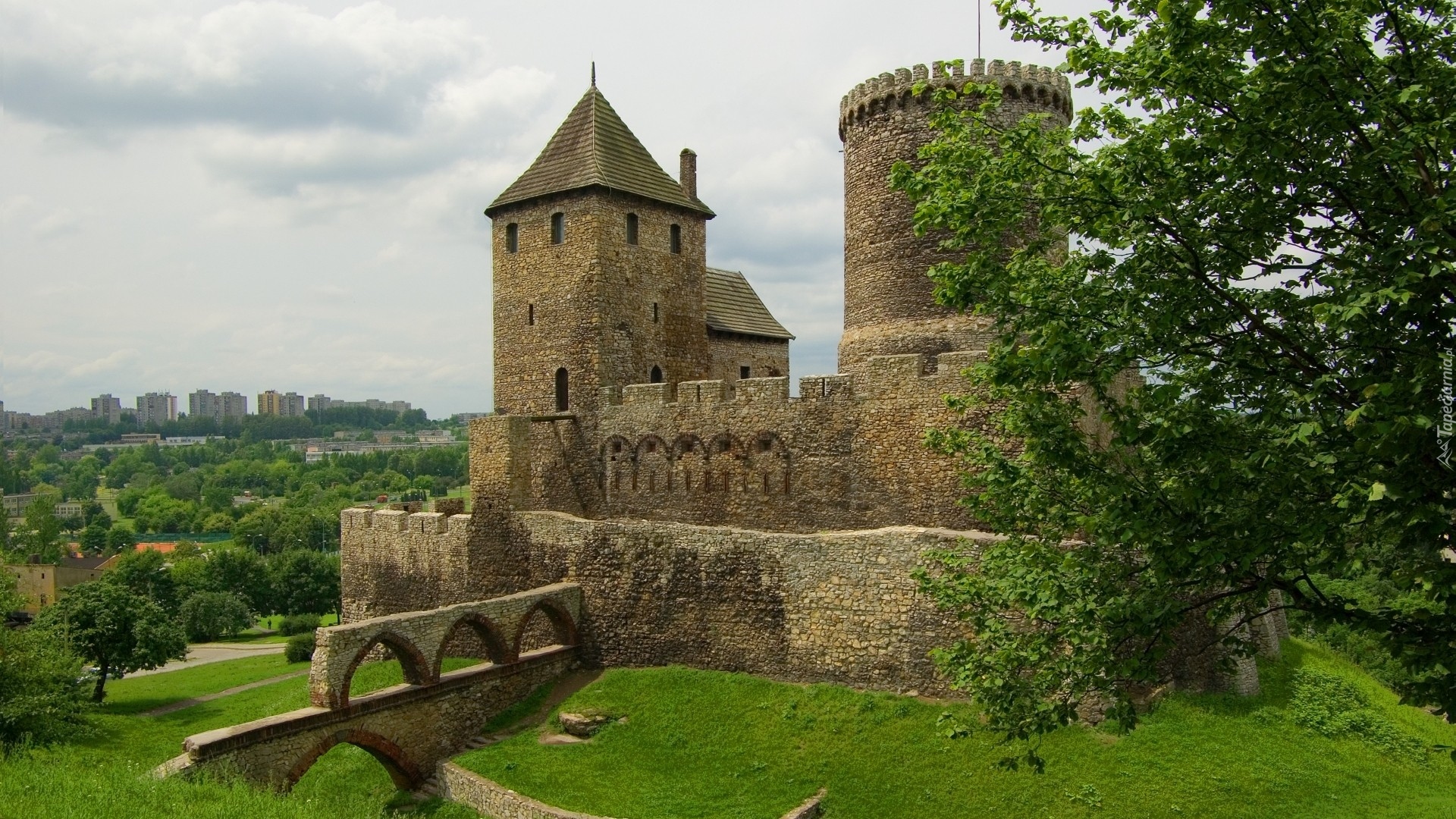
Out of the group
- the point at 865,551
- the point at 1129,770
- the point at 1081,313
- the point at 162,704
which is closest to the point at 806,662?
the point at 865,551

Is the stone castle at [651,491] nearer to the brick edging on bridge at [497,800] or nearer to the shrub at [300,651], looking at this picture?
the brick edging on bridge at [497,800]

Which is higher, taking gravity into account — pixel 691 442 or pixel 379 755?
pixel 691 442

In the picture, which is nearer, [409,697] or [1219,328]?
[1219,328]

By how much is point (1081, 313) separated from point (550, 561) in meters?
16.5

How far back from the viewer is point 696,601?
21.2 metres

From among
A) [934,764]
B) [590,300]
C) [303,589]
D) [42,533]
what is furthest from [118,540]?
[934,764]

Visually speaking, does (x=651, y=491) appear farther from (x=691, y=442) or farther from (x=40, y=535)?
(x=40, y=535)

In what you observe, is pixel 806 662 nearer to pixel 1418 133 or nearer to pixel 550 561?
pixel 550 561

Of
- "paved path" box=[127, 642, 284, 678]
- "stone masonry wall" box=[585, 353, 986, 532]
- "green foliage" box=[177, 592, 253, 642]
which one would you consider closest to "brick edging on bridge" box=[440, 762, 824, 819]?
"stone masonry wall" box=[585, 353, 986, 532]

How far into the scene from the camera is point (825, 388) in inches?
880

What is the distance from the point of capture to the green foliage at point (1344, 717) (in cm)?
1705

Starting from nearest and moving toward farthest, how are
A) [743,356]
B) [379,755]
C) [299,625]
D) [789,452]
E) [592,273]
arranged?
[379,755]
[789,452]
[592,273]
[743,356]
[299,625]

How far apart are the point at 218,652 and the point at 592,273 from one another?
136 feet

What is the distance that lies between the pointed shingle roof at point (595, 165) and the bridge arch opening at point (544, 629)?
35.7ft
